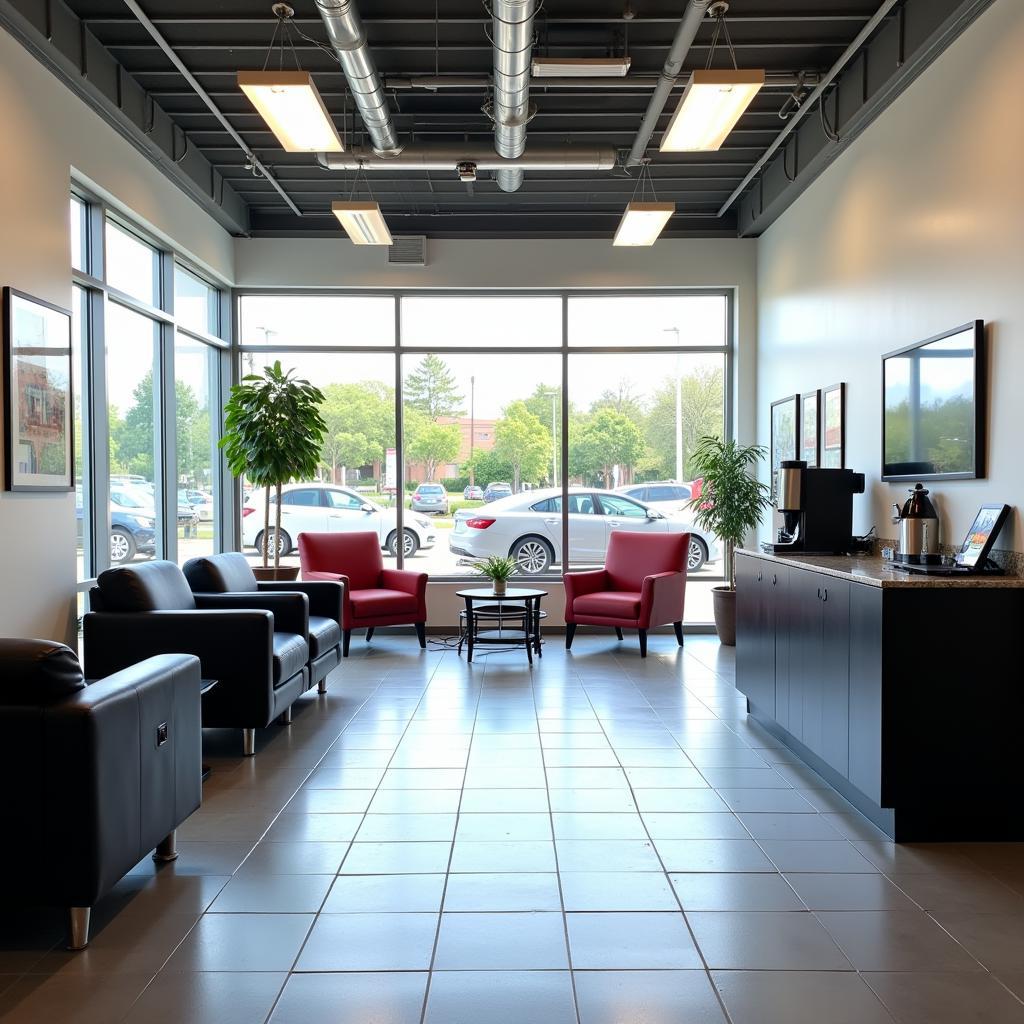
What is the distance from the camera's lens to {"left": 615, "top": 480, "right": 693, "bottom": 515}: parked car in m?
8.80

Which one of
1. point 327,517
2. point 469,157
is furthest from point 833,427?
point 327,517

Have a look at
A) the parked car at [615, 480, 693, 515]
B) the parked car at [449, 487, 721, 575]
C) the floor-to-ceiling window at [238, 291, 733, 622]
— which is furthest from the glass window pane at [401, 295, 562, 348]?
the parked car at [615, 480, 693, 515]

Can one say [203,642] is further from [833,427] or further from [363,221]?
[833,427]

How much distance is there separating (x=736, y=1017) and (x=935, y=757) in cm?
161

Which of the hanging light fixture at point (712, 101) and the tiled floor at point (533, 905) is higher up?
the hanging light fixture at point (712, 101)

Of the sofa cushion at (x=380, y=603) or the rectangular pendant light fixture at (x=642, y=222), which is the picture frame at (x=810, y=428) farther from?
the sofa cushion at (x=380, y=603)

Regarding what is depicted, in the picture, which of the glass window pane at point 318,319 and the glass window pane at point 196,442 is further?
the glass window pane at point 318,319

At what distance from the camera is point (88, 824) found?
253cm

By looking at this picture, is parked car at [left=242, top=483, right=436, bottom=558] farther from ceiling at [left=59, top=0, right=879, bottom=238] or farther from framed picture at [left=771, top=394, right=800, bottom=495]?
framed picture at [left=771, top=394, right=800, bottom=495]

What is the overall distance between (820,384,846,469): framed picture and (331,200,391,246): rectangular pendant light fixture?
3.36m

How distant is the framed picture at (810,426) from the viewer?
6680mm

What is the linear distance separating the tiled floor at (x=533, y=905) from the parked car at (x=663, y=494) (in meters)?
4.15

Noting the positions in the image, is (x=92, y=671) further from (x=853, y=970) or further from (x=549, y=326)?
(x=549, y=326)

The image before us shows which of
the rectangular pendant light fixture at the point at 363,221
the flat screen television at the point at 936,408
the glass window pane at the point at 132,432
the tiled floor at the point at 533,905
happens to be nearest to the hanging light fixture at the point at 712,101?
the flat screen television at the point at 936,408
